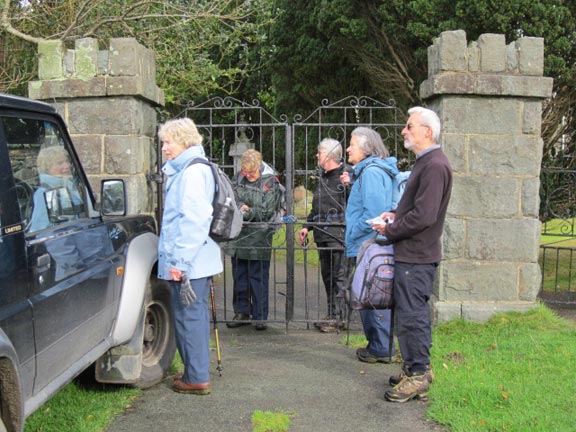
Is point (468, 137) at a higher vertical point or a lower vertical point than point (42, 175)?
higher

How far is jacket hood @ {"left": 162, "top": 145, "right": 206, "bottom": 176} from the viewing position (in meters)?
4.21

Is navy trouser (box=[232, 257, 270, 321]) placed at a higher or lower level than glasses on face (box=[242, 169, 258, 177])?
lower

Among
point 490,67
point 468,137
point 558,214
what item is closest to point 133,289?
point 468,137

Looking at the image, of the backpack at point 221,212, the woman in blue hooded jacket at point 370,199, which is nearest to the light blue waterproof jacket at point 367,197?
the woman in blue hooded jacket at point 370,199

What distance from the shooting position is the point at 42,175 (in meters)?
3.31

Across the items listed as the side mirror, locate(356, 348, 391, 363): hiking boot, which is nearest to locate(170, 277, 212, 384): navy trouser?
the side mirror

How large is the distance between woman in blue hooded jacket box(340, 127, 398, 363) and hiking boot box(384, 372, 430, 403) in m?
0.71

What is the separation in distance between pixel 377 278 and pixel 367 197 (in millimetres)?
798

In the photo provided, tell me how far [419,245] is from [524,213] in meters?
2.11

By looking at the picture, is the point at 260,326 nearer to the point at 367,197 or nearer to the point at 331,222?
the point at 331,222

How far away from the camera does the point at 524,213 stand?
19.2 feet

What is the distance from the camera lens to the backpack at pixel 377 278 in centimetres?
438

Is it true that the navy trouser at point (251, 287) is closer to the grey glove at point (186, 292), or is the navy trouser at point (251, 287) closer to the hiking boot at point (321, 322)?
the hiking boot at point (321, 322)

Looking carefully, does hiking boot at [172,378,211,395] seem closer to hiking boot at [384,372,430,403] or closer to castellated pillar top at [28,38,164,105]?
hiking boot at [384,372,430,403]
